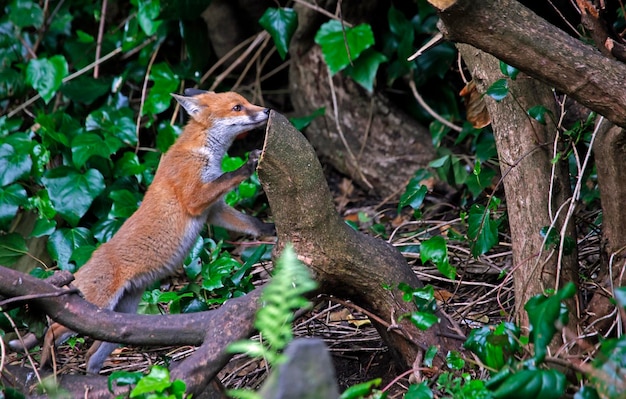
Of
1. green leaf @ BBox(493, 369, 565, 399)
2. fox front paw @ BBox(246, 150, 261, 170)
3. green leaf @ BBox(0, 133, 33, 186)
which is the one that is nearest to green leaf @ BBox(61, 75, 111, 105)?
green leaf @ BBox(0, 133, 33, 186)

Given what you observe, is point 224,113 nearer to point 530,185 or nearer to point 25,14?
point 530,185

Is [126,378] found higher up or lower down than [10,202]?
higher up

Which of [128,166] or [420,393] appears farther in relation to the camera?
[128,166]

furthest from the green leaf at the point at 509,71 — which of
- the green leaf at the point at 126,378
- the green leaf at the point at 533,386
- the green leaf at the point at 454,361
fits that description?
the green leaf at the point at 126,378

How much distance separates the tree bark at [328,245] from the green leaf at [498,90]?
1.10 meters

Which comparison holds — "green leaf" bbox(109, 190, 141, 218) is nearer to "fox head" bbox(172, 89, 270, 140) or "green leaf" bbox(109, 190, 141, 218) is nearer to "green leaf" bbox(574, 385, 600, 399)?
"fox head" bbox(172, 89, 270, 140)

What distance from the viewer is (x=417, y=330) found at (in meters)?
4.11

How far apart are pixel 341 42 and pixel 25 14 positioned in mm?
3912

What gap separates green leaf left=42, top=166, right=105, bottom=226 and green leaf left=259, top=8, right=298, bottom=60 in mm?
2201

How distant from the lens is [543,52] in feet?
11.1

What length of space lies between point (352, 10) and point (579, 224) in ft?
11.4

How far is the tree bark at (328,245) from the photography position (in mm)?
3701

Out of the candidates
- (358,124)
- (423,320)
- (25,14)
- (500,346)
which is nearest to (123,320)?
(423,320)

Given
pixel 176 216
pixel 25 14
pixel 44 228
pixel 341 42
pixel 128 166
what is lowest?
pixel 44 228
